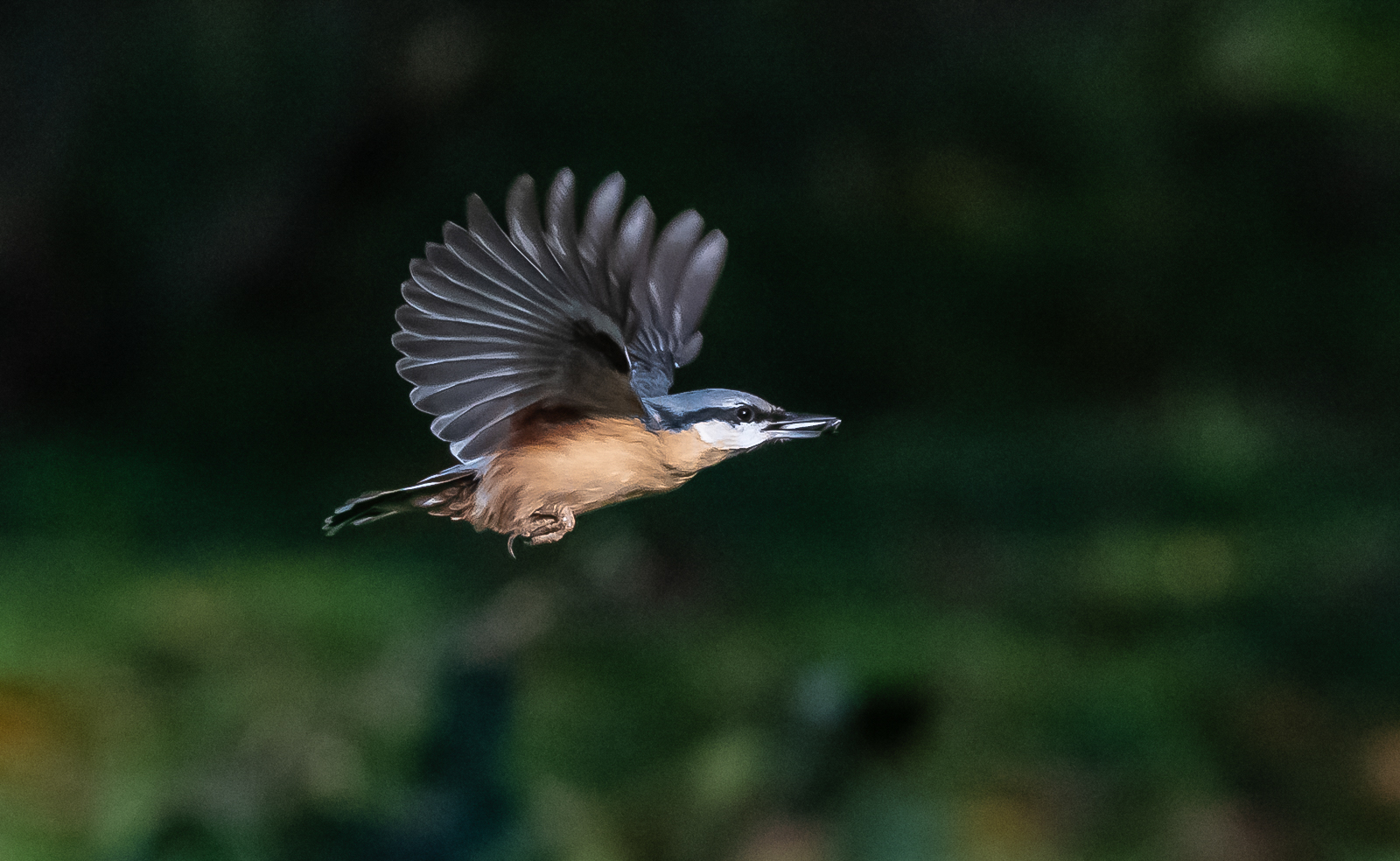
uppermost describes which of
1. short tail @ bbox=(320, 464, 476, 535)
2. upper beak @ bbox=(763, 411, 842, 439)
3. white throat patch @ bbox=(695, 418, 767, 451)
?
upper beak @ bbox=(763, 411, 842, 439)

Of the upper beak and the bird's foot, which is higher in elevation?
the upper beak

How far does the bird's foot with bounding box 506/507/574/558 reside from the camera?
0.79 feet

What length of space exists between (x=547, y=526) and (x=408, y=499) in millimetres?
A: 35

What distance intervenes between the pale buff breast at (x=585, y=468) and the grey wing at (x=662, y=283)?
0.07 feet

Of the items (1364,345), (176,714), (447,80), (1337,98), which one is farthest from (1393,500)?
(176,714)

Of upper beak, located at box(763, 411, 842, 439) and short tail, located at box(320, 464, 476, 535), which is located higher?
upper beak, located at box(763, 411, 842, 439)

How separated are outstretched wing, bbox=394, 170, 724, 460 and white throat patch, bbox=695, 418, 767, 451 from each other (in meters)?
0.02

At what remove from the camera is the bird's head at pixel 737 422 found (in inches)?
9.2

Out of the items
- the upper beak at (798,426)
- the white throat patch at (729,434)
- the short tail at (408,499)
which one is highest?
the upper beak at (798,426)

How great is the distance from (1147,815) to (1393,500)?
55 cm

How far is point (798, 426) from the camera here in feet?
0.78

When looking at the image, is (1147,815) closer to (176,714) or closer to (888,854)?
(888,854)

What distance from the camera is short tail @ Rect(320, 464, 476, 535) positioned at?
0.24 metres

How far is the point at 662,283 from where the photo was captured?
318 millimetres
